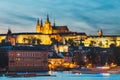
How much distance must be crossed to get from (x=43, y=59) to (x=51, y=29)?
8944cm

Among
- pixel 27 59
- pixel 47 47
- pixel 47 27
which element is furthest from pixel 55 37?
pixel 27 59

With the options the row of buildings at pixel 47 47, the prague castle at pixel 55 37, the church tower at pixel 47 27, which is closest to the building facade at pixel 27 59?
the row of buildings at pixel 47 47

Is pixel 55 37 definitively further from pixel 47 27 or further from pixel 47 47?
pixel 47 47

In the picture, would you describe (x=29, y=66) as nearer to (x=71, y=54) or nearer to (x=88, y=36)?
(x=71, y=54)

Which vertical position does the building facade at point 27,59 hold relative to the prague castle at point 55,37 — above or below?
below

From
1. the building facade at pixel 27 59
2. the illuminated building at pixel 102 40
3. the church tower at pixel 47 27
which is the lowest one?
the building facade at pixel 27 59

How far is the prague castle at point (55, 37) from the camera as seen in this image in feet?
597

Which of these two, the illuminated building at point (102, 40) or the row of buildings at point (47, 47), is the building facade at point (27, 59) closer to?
the row of buildings at point (47, 47)

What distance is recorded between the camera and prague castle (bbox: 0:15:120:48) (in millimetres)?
181875

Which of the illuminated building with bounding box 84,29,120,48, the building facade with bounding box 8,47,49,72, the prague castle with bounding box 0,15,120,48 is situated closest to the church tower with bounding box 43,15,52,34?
the prague castle with bounding box 0,15,120,48

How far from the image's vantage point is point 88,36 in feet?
630

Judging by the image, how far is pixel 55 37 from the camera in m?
186

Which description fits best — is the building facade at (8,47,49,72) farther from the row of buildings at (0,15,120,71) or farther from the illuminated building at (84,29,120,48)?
the illuminated building at (84,29,120,48)

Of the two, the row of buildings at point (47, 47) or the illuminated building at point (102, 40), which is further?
the illuminated building at point (102, 40)
